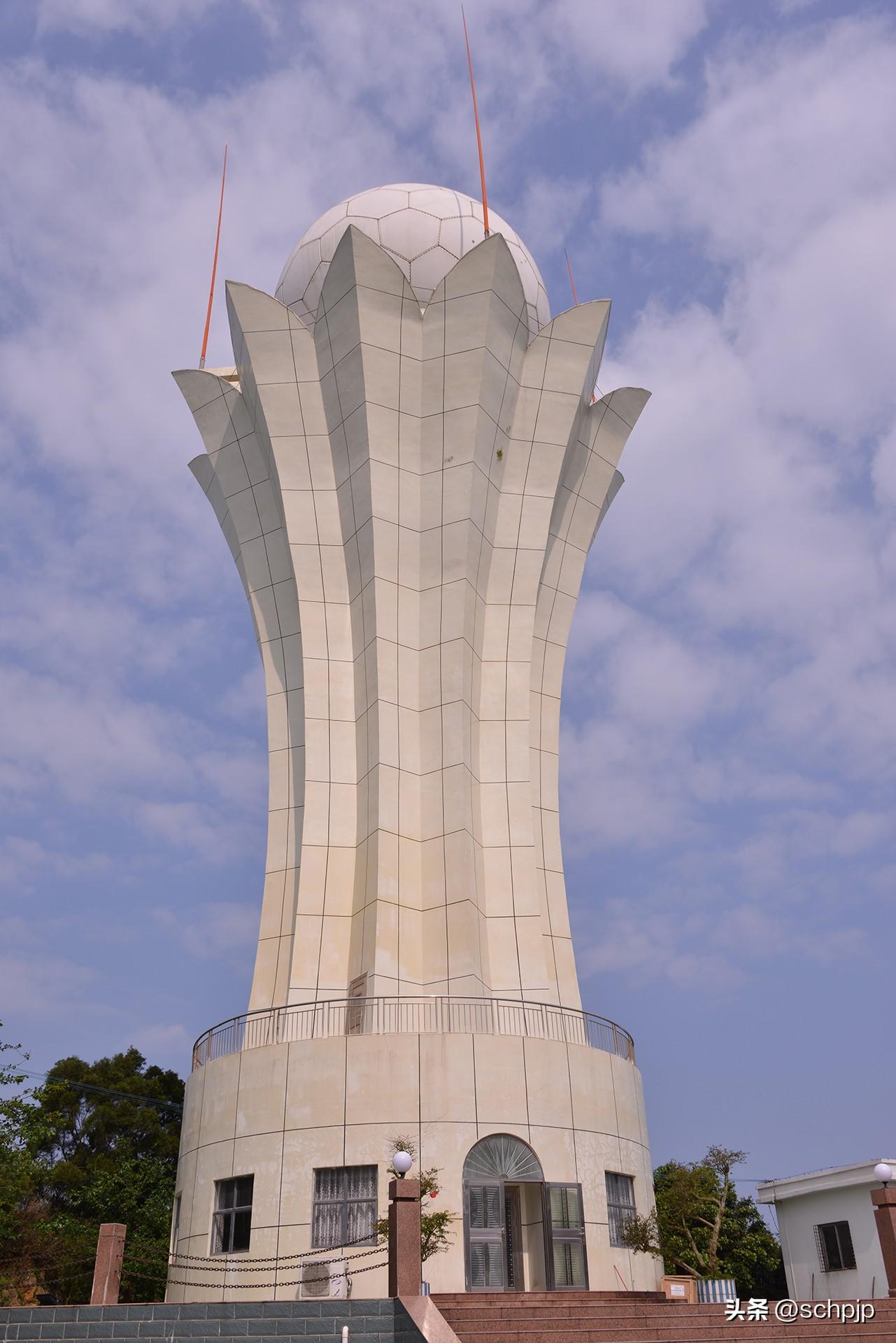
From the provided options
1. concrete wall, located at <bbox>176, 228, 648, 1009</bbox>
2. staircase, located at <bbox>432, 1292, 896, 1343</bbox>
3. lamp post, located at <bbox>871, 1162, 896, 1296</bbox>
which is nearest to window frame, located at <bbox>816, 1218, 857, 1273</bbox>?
concrete wall, located at <bbox>176, 228, 648, 1009</bbox>

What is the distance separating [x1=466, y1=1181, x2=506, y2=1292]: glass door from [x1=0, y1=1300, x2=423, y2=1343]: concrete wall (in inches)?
204

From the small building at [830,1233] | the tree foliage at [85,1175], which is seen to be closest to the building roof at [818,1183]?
the small building at [830,1233]

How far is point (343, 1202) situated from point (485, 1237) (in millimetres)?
2373

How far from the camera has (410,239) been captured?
97.4ft

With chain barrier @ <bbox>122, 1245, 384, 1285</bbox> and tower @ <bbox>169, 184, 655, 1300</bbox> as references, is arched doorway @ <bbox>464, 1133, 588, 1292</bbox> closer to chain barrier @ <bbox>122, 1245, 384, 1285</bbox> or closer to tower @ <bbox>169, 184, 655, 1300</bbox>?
tower @ <bbox>169, 184, 655, 1300</bbox>

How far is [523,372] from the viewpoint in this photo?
2839 cm

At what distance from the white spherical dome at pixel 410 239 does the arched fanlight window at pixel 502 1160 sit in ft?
62.9

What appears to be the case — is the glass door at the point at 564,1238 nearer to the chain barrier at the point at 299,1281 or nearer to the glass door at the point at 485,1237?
the glass door at the point at 485,1237

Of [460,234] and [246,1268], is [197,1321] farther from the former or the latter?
[460,234]

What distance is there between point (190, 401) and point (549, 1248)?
20.7 m

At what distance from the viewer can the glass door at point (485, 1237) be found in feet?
61.6

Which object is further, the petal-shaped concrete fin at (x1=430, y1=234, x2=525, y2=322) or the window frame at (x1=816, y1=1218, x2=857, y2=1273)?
the window frame at (x1=816, y1=1218, x2=857, y2=1273)

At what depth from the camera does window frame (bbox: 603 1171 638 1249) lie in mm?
20312

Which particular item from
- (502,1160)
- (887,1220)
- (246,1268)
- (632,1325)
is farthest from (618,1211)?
(246,1268)
